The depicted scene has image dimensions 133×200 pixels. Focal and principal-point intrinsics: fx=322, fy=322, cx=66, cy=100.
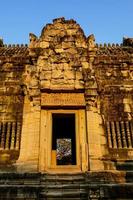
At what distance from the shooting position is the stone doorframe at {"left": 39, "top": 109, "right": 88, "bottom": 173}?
9.15 meters

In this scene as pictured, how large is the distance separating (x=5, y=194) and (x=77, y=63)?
16.1 feet

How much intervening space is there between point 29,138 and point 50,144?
0.65 metres

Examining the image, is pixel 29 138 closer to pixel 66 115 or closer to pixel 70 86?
pixel 66 115

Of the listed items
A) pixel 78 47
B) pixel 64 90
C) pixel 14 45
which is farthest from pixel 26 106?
pixel 14 45

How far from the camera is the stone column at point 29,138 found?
9016 mm

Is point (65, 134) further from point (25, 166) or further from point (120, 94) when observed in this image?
point (25, 166)

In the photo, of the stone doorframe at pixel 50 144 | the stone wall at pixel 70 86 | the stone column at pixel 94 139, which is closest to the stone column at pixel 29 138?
the stone wall at pixel 70 86

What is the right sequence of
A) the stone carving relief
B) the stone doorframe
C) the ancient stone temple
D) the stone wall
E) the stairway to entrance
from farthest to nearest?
1. the stone carving relief
2. the stone wall
3. the stone doorframe
4. the ancient stone temple
5. the stairway to entrance

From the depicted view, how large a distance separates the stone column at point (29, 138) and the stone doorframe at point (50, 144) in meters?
0.15

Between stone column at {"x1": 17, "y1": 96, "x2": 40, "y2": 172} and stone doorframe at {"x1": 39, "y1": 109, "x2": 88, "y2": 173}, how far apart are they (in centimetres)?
15

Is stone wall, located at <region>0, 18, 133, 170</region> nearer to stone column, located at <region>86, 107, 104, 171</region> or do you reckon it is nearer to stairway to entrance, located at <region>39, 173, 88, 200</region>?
stone column, located at <region>86, 107, 104, 171</region>

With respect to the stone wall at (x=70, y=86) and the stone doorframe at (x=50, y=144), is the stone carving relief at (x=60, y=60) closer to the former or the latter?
the stone wall at (x=70, y=86)

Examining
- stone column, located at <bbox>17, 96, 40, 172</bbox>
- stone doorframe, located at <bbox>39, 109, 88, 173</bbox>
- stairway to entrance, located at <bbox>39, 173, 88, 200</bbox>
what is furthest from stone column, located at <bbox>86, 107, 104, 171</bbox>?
stone column, located at <bbox>17, 96, 40, 172</bbox>

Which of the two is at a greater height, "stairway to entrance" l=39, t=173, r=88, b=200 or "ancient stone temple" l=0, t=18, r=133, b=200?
"ancient stone temple" l=0, t=18, r=133, b=200
